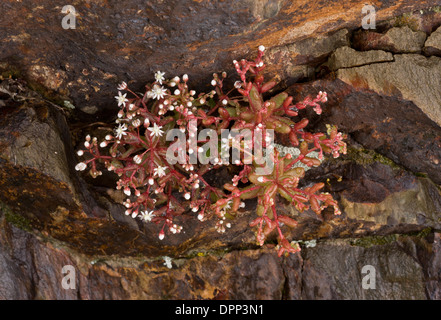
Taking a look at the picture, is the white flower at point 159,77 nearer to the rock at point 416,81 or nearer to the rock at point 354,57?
the rock at point 354,57

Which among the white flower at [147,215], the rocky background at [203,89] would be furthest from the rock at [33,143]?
the white flower at [147,215]

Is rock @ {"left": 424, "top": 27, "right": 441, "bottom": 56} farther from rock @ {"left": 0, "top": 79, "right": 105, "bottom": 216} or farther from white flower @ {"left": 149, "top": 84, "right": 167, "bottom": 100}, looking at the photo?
rock @ {"left": 0, "top": 79, "right": 105, "bottom": 216}

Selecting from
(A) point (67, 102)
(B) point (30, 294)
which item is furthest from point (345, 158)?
(B) point (30, 294)

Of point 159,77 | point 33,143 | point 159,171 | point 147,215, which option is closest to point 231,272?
point 147,215

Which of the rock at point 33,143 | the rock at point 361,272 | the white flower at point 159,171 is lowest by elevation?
the rock at point 361,272

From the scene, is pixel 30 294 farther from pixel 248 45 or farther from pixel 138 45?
pixel 248 45

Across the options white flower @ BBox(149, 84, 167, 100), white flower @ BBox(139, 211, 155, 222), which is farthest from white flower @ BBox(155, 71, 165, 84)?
white flower @ BBox(139, 211, 155, 222)
